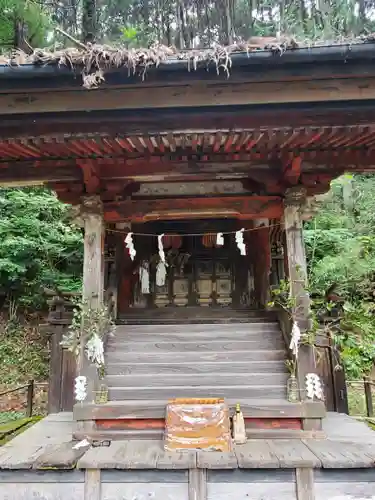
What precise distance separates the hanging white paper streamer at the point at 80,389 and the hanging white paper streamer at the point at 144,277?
3490 millimetres

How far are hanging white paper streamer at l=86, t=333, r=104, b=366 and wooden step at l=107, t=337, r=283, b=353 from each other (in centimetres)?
80

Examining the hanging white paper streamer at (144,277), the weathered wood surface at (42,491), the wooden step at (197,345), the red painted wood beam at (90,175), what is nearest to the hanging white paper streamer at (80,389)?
the wooden step at (197,345)

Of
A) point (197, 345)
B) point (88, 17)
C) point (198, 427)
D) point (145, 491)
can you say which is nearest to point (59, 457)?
point (145, 491)

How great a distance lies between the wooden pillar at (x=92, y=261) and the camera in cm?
502

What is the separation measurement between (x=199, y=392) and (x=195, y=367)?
0.43 meters

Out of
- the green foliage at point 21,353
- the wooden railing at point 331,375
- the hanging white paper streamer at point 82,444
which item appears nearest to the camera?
the hanging white paper streamer at point 82,444

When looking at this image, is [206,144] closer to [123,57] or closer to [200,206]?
[123,57]

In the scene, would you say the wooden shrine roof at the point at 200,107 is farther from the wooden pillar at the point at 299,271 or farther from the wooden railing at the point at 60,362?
the wooden railing at the point at 60,362

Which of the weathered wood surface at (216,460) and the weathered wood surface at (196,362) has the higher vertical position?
the weathered wood surface at (196,362)

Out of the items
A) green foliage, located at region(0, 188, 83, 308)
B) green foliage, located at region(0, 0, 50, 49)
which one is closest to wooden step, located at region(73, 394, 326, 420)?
Answer: green foliage, located at region(0, 0, 50, 49)

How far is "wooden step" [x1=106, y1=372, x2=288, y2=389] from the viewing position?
5.22 m

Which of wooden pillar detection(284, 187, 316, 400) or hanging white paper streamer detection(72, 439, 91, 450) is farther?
wooden pillar detection(284, 187, 316, 400)

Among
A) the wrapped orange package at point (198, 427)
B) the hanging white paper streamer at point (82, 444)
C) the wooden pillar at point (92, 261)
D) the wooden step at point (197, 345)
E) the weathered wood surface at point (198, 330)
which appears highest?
the wooden pillar at point (92, 261)

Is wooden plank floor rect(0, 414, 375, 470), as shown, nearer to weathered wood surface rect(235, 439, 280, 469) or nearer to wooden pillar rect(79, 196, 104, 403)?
weathered wood surface rect(235, 439, 280, 469)
